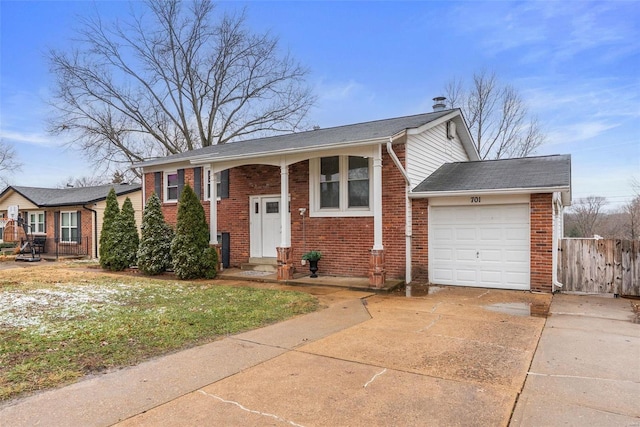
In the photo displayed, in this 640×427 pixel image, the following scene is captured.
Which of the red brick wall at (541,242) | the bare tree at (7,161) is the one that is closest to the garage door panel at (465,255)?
the red brick wall at (541,242)

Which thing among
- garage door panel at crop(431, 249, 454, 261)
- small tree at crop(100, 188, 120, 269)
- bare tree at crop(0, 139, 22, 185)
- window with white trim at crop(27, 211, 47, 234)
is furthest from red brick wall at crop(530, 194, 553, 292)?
bare tree at crop(0, 139, 22, 185)

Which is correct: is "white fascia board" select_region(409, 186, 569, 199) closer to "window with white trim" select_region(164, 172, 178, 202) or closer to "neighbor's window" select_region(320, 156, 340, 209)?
"neighbor's window" select_region(320, 156, 340, 209)

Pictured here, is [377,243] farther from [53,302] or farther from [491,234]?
[53,302]

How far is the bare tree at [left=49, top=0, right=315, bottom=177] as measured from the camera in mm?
26641

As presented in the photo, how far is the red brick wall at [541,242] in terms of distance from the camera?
8.62m

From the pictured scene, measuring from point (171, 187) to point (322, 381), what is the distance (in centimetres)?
1273

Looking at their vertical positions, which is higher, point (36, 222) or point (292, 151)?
point (292, 151)

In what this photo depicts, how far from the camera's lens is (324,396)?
355 centimetres

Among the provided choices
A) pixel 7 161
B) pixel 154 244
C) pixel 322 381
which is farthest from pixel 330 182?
pixel 7 161

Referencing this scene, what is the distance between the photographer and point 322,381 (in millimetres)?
3898

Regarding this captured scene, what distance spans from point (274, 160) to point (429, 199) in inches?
162

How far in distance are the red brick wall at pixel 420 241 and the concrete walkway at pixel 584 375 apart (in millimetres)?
3570

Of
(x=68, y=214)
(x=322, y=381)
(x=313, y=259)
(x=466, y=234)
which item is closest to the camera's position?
(x=322, y=381)

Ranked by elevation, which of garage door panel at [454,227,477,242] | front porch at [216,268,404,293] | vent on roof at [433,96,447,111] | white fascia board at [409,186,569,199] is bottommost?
front porch at [216,268,404,293]
